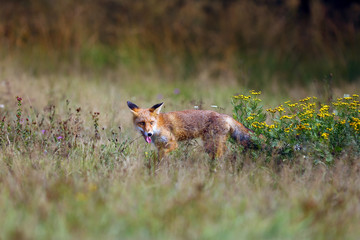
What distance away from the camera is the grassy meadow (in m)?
4.00

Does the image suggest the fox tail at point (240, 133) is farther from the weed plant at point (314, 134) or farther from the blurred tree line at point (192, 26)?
the blurred tree line at point (192, 26)

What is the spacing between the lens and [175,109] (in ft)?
26.5

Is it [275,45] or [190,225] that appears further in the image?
[275,45]

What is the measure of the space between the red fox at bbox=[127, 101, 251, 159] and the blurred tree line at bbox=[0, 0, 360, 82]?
21.5 ft

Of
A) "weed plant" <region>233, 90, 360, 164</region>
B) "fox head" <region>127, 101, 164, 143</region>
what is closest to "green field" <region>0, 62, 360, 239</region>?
"weed plant" <region>233, 90, 360, 164</region>

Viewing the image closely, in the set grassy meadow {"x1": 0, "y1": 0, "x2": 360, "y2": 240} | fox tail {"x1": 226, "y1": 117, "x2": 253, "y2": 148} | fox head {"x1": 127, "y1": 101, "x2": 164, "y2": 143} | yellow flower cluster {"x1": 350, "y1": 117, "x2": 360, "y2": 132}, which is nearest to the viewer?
grassy meadow {"x1": 0, "y1": 0, "x2": 360, "y2": 240}

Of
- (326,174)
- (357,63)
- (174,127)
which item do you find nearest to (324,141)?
(326,174)

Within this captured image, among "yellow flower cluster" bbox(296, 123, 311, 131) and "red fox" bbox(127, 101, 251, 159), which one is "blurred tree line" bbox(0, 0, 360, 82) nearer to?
"red fox" bbox(127, 101, 251, 159)

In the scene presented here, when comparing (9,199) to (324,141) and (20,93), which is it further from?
(20,93)

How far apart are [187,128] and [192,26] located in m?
7.47

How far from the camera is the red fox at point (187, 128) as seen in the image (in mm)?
6043

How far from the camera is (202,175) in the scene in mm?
5035

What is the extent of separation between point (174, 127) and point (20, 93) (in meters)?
4.04

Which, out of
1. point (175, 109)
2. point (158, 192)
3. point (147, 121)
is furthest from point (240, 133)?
point (175, 109)
